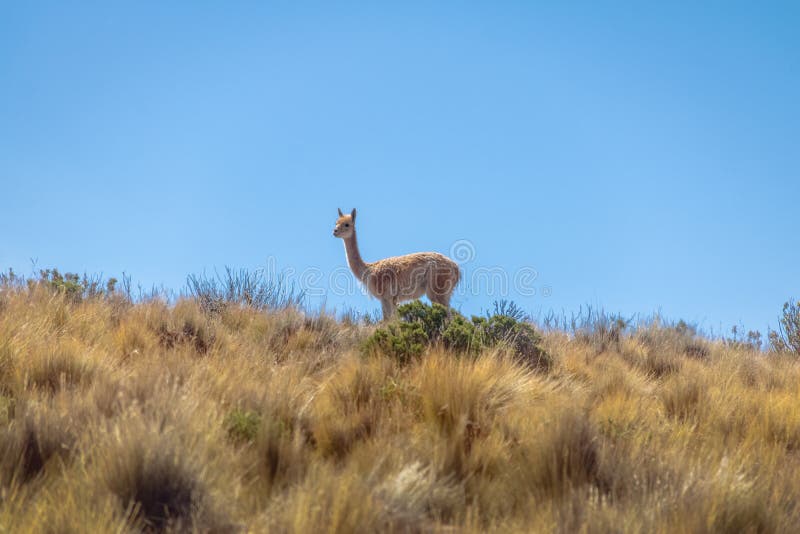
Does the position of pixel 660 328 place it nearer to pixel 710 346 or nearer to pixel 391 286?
pixel 710 346

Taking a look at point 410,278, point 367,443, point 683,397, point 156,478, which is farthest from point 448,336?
point 410,278

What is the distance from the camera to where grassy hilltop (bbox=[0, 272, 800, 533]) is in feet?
10.0

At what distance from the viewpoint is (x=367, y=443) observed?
3764mm

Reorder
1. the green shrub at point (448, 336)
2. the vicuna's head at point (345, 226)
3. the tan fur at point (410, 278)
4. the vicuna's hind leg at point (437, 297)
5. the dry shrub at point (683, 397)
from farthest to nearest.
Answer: the vicuna's head at point (345, 226)
the vicuna's hind leg at point (437, 297)
the tan fur at point (410, 278)
the green shrub at point (448, 336)
the dry shrub at point (683, 397)

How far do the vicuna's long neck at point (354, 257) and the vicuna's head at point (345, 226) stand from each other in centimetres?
18

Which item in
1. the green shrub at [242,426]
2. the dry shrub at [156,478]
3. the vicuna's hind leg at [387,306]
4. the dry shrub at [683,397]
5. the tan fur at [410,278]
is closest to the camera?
the dry shrub at [156,478]

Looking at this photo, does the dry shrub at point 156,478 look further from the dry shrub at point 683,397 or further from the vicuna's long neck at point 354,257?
the vicuna's long neck at point 354,257

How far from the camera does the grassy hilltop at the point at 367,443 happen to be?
10.0ft

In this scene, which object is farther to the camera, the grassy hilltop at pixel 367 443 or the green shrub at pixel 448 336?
the green shrub at pixel 448 336

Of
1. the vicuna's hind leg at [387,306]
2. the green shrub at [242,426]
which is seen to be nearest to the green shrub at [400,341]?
the green shrub at [242,426]

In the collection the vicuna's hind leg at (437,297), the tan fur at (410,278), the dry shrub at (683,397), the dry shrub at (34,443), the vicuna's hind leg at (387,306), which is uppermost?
the tan fur at (410,278)

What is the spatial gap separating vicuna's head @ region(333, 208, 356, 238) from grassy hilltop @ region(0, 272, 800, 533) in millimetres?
7512

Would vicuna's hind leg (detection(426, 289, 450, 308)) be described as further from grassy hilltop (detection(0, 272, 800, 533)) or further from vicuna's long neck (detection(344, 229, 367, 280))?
grassy hilltop (detection(0, 272, 800, 533))

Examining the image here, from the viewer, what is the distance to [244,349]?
634 centimetres
